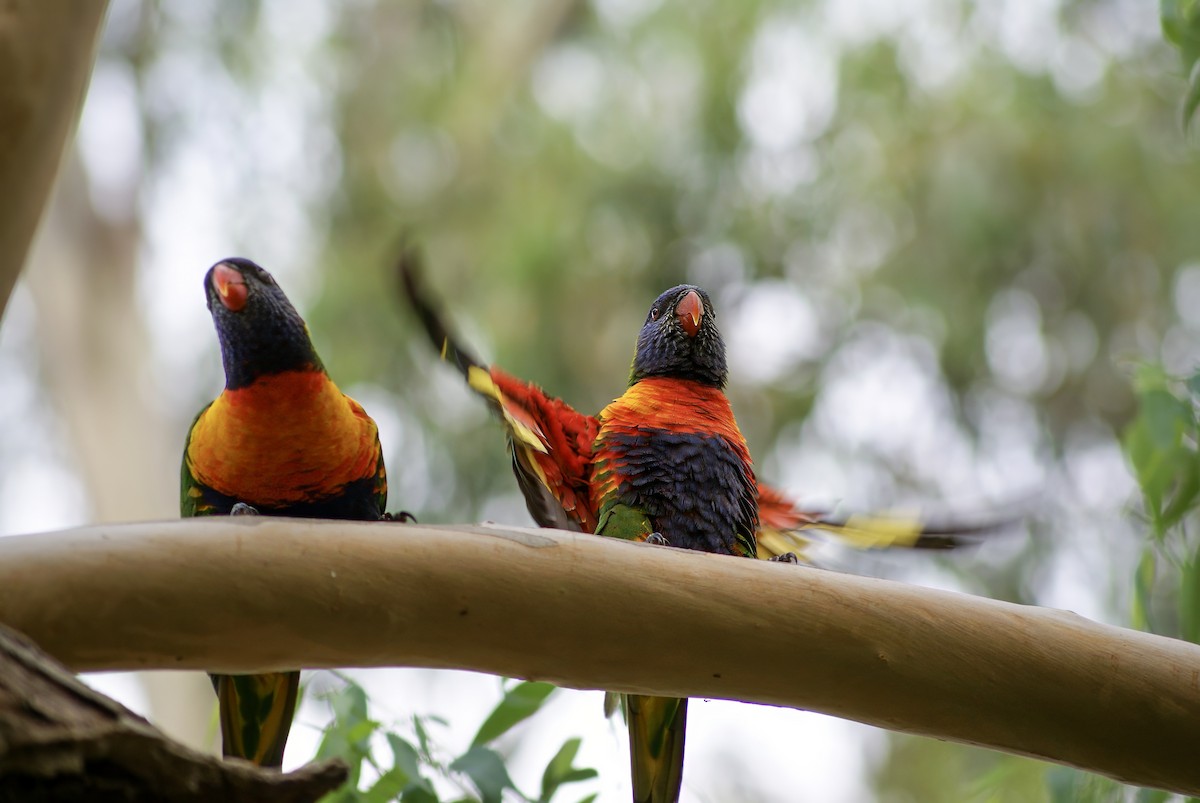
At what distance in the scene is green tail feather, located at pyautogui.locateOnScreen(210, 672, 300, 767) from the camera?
1.80m

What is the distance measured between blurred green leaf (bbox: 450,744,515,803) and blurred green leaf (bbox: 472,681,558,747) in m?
0.09

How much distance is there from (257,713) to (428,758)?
355 millimetres

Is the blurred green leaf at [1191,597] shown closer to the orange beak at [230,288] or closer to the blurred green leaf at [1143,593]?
the blurred green leaf at [1143,593]

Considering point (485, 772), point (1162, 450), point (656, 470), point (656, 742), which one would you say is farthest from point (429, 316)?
point (1162, 450)

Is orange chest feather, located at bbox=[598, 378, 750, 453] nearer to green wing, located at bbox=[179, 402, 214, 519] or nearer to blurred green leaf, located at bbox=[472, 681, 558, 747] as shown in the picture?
blurred green leaf, located at bbox=[472, 681, 558, 747]

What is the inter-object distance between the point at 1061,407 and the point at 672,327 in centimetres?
321

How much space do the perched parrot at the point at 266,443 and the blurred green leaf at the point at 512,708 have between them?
0.34 m

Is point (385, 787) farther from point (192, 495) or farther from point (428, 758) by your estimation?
point (192, 495)

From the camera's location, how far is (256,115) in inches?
223

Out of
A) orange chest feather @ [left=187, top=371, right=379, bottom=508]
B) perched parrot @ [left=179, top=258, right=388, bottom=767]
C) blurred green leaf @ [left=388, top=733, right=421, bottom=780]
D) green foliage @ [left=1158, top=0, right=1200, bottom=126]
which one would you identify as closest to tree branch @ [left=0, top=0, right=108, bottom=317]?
perched parrot @ [left=179, top=258, right=388, bottom=767]

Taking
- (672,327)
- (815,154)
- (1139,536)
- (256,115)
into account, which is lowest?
(672,327)

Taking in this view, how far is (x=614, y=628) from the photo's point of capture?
4.47 ft

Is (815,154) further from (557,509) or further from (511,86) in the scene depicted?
(557,509)

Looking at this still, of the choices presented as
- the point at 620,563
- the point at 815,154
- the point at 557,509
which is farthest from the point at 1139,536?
the point at 620,563
